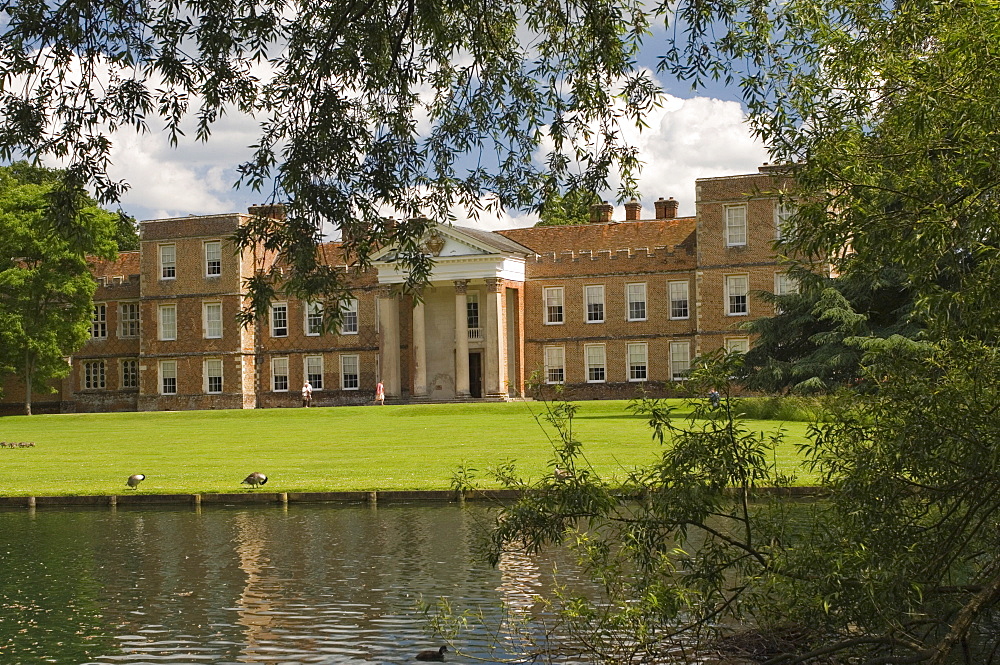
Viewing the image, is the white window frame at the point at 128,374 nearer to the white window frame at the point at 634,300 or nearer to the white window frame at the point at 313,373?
the white window frame at the point at 313,373

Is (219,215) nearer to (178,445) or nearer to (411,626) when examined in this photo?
(178,445)

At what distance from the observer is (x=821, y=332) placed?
117 ft

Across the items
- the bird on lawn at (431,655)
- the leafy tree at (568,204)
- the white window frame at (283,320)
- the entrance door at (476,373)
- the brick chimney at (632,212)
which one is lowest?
the bird on lawn at (431,655)

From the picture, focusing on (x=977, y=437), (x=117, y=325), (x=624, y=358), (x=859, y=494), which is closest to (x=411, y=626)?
(x=859, y=494)

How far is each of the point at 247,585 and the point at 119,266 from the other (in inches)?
2016

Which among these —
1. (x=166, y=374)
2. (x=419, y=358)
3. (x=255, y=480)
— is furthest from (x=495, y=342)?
(x=255, y=480)

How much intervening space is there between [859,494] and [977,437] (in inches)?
34.9

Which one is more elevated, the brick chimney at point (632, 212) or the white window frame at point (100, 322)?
the brick chimney at point (632, 212)

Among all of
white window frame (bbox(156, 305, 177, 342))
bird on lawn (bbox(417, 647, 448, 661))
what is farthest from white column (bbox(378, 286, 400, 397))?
bird on lawn (bbox(417, 647, 448, 661))

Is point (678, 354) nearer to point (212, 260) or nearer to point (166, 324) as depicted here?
point (212, 260)

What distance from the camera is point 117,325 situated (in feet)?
191

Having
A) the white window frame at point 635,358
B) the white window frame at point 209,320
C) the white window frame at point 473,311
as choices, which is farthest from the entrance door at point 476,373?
the white window frame at point 209,320

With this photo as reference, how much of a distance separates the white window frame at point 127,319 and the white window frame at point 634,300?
23.3 metres

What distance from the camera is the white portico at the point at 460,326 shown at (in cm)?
4994
